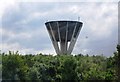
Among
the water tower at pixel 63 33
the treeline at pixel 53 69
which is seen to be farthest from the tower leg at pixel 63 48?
the treeline at pixel 53 69

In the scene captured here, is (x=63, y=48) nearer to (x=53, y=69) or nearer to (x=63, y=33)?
(x=63, y=33)

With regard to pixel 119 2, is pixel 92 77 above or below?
below

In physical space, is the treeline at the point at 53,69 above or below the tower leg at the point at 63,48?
below

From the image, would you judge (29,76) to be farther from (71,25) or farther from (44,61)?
(71,25)

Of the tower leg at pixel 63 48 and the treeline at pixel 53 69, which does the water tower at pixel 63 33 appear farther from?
the treeline at pixel 53 69

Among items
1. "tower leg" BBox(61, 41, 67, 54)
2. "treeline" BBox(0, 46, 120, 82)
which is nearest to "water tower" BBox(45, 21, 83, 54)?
"tower leg" BBox(61, 41, 67, 54)

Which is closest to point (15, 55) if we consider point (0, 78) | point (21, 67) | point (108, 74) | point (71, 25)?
point (21, 67)
